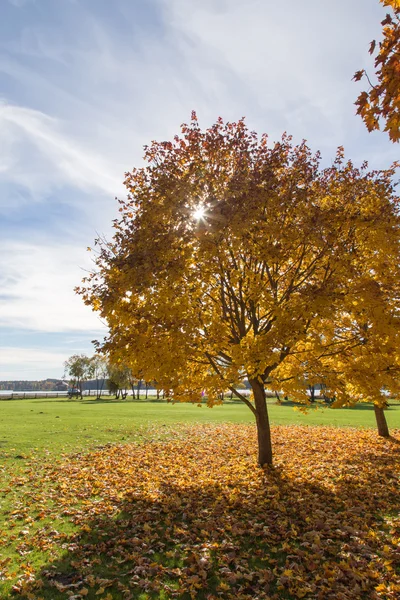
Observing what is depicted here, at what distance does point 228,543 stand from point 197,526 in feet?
3.52

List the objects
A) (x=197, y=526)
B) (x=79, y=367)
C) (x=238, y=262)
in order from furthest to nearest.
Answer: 1. (x=79, y=367)
2. (x=238, y=262)
3. (x=197, y=526)

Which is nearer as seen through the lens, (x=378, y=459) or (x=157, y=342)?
(x=157, y=342)

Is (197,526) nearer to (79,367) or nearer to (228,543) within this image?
(228,543)

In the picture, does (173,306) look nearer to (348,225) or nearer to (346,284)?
(346,284)

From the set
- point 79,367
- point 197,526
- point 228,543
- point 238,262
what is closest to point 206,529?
point 197,526

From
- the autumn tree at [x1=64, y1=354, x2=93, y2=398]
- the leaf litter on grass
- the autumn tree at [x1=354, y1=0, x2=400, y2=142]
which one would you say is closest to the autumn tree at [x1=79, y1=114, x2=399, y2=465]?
the leaf litter on grass

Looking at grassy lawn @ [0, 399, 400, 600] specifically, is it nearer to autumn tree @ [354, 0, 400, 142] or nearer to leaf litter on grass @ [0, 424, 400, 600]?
leaf litter on grass @ [0, 424, 400, 600]

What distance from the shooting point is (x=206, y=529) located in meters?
7.00

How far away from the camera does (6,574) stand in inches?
206

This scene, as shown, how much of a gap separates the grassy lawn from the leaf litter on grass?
0.08 feet

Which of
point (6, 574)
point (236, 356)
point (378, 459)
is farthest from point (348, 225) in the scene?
point (6, 574)

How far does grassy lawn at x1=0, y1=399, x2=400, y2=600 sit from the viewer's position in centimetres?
502

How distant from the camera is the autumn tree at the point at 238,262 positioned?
909 cm

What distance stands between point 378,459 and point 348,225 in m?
9.20
